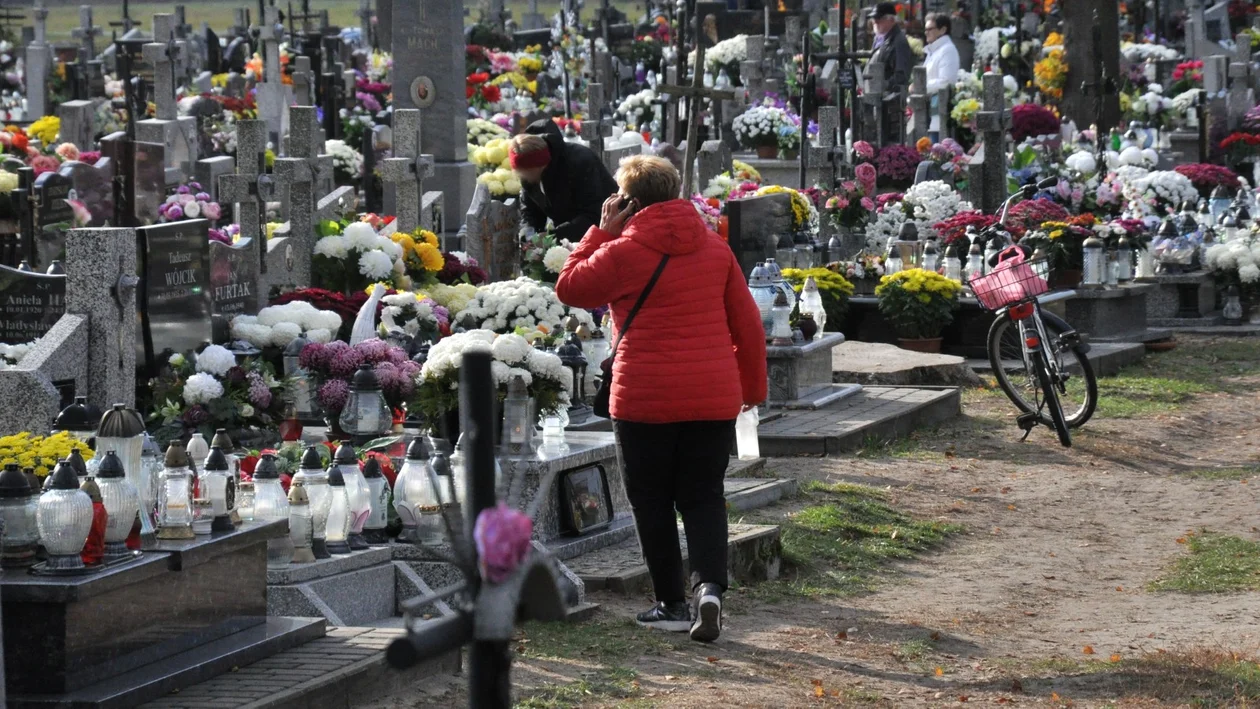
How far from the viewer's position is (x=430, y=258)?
43.3 ft

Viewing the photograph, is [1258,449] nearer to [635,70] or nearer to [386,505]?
[386,505]

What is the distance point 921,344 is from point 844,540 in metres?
6.02

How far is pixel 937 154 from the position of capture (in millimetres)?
21734

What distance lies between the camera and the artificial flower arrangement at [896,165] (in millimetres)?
22109

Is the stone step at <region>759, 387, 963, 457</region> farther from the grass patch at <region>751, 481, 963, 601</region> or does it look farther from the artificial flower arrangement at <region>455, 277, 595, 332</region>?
the artificial flower arrangement at <region>455, 277, 595, 332</region>

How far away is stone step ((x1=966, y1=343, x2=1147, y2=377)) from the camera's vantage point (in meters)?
15.2

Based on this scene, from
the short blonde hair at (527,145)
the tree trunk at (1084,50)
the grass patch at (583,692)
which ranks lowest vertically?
the grass patch at (583,692)

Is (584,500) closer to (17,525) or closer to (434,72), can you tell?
(17,525)

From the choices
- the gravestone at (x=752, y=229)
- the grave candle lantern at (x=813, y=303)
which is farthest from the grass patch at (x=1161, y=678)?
the gravestone at (x=752, y=229)

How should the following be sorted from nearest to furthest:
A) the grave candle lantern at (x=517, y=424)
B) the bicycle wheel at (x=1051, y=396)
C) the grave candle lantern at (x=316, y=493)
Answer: the grave candle lantern at (x=316, y=493)
the grave candle lantern at (x=517, y=424)
the bicycle wheel at (x=1051, y=396)

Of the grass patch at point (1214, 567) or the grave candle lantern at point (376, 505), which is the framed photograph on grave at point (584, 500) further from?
the grass patch at point (1214, 567)

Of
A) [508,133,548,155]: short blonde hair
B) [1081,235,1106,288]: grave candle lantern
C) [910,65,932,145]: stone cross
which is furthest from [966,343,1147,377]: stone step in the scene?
[910,65,932,145]: stone cross

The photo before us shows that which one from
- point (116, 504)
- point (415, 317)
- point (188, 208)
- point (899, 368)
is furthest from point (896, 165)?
point (116, 504)

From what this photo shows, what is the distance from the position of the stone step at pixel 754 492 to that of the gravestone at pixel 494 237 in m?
4.23
